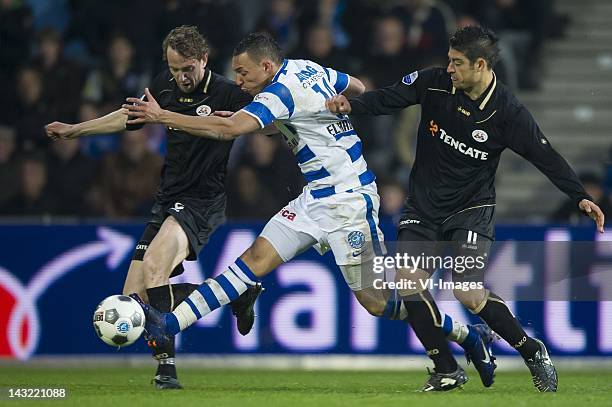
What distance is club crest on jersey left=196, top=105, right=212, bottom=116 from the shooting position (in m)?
9.27

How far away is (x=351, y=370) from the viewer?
11.4 metres

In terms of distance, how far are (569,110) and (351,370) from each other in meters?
4.79

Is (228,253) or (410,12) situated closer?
(228,253)

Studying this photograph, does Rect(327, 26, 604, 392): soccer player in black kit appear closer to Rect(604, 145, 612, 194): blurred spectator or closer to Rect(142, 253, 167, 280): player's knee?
Rect(142, 253, 167, 280): player's knee

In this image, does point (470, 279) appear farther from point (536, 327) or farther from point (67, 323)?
point (67, 323)

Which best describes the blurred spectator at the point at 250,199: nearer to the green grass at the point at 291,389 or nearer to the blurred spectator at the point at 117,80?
the blurred spectator at the point at 117,80

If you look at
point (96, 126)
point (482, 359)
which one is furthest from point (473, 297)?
point (96, 126)

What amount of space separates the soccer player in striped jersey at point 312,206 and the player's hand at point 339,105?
14 cm

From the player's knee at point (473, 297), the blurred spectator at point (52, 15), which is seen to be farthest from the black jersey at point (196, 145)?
the blurred spectator at point (52, 15)

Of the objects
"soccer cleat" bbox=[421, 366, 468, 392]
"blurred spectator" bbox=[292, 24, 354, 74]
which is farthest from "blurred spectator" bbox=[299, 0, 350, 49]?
"soccer cleat" bbox=[421, 366, 468, 392]

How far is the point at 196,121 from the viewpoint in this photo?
8344mm

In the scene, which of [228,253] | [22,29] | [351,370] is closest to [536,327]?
[351,370]

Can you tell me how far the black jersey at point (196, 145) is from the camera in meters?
9.34

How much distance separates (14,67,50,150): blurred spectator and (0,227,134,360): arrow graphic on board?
2.57 meters
